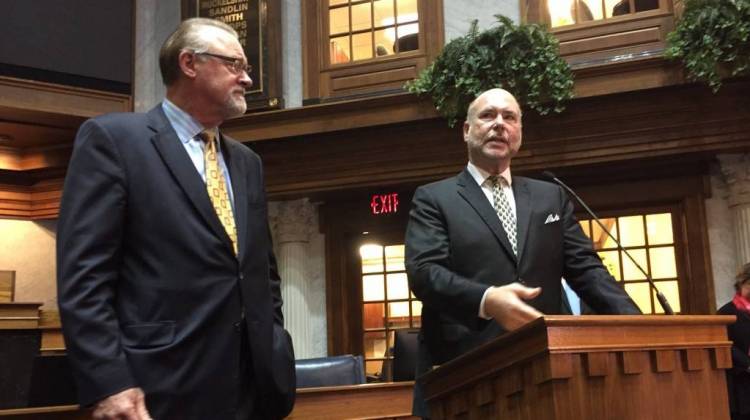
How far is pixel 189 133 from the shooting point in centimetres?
228

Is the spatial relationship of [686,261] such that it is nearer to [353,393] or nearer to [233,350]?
[353,393]

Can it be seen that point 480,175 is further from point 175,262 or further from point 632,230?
point 632,230

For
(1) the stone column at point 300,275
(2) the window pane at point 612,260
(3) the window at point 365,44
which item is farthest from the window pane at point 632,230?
(1) the stone column at point 300,275

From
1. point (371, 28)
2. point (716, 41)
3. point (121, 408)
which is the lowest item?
point (121, 408)

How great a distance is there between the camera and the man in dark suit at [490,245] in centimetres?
259

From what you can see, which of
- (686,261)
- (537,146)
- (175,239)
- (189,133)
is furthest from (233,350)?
(686,261)

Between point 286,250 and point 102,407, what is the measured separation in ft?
21.4

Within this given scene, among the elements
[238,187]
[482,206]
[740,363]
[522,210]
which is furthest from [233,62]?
[740,363]

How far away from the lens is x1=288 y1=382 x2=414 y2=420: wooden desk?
4.31m

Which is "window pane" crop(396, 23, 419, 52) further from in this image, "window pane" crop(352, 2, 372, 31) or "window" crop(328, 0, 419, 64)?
"window pane" crop(352, 2, 372, 31)

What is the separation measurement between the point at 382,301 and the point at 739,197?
327cm

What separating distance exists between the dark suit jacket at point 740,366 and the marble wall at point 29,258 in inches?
274

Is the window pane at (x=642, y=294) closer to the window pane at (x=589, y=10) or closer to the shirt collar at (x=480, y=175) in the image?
the window pane at (x=589, y=10)

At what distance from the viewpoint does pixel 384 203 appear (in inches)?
323
